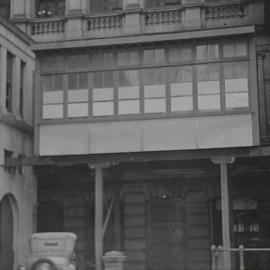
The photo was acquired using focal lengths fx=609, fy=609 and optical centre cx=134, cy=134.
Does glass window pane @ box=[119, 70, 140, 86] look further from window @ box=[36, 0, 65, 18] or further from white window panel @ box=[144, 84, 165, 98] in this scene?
window @ box=[36, 0, 65, 18]

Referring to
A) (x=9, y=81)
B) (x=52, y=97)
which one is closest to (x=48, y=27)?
(x=9, y=81)

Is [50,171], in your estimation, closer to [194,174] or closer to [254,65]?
[194,174]

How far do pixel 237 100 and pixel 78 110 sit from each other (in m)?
6.04

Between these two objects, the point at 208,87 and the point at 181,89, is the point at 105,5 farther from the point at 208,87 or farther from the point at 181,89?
the point at 208,87

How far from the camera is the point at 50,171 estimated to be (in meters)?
26.9

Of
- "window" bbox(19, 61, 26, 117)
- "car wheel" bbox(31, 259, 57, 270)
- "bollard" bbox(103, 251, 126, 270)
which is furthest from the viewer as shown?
"window" bbox(19, 61, 26, 117)

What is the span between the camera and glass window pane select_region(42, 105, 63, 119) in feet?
77.3

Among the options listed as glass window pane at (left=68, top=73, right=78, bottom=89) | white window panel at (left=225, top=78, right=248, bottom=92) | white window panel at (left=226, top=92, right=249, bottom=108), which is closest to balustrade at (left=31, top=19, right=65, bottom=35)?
glass window pane at (left=68, top=73, right=78, bottom=89)

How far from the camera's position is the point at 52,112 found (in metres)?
23.6

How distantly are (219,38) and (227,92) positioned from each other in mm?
2090

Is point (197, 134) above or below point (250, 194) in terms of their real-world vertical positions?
above

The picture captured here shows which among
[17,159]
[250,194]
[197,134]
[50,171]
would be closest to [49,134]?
[17,159]

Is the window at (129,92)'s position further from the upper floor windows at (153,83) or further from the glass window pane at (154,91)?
the glass window pane at (154,91)

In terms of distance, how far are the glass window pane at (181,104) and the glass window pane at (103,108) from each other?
236 centimetres
